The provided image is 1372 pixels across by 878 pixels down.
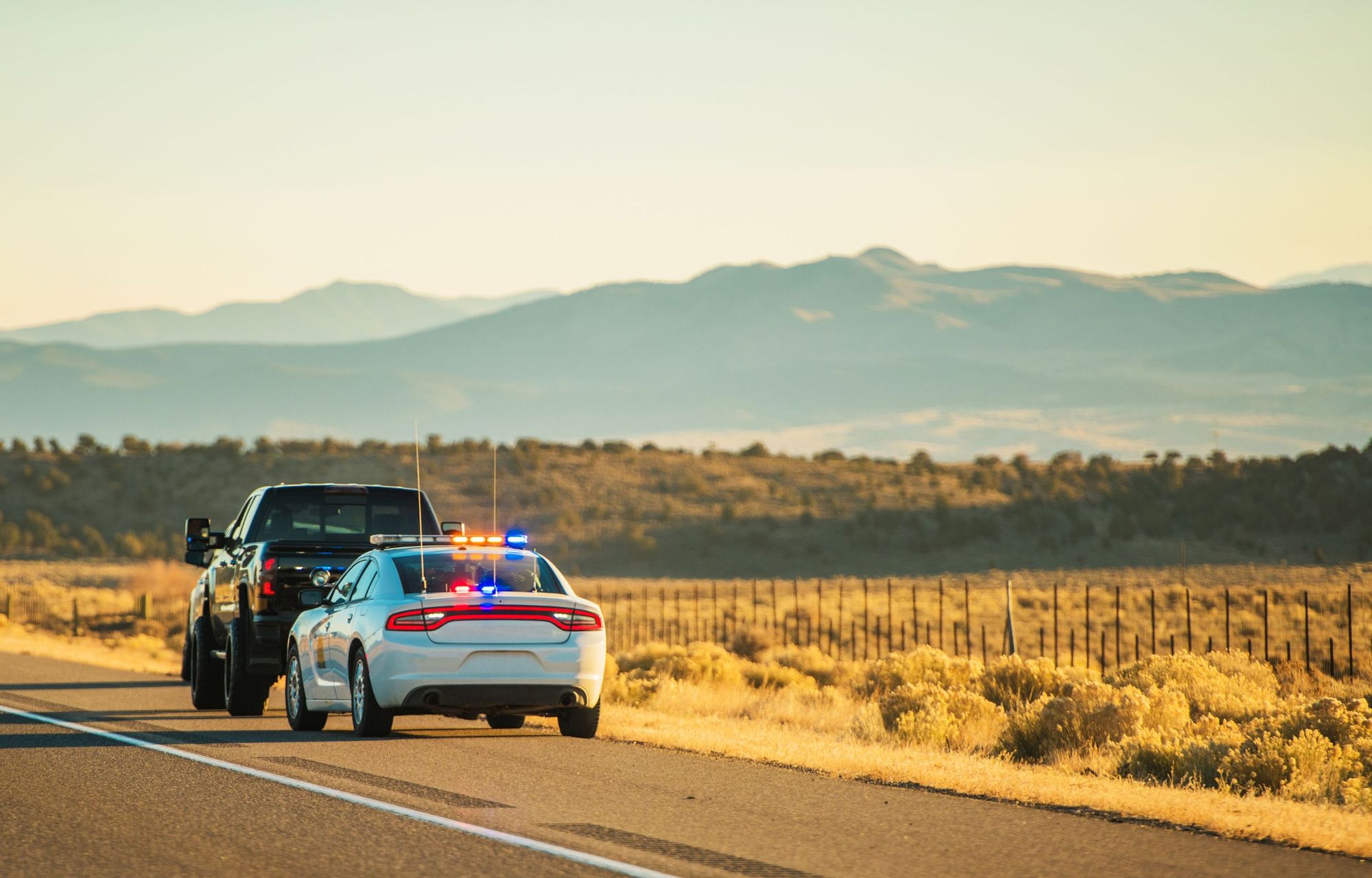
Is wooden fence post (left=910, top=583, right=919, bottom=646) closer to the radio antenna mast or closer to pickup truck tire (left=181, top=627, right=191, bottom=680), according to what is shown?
the radio antenna mast

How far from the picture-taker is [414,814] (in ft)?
34.6

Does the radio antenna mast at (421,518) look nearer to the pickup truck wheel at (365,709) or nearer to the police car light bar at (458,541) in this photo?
the police car light bar at (458,541)

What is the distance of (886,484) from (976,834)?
79617mm

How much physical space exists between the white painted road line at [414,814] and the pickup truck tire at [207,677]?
3.05 m

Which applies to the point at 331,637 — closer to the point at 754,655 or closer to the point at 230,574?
the point at 230,574

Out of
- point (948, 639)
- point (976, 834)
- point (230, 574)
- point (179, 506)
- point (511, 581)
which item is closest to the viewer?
point (976, 834)

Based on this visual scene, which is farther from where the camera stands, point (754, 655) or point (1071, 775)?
point (754, 655)

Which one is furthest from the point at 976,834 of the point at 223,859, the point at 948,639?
the point at 948,639

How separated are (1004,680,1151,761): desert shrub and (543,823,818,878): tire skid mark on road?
5.66 meters

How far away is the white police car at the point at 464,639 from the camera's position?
46.3ft

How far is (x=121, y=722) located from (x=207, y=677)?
1964 mm

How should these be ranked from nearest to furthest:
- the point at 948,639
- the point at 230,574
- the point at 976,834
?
the point at 976,834, the point at 230,574, the point at 948,639

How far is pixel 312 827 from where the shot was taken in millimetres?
10117

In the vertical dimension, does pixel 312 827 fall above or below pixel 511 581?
below
